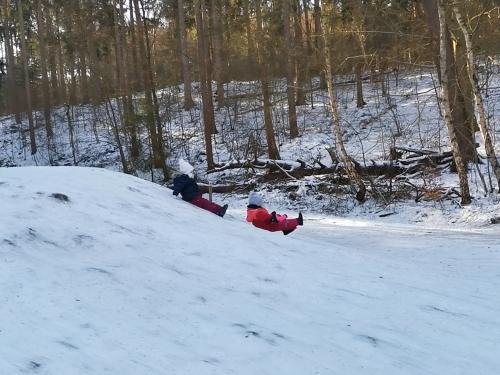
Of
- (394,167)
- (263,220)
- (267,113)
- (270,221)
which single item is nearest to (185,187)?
(263,220)

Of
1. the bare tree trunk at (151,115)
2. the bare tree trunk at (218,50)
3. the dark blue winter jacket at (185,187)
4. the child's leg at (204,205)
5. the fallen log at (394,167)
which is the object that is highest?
the bare tree trunk at (218,50)

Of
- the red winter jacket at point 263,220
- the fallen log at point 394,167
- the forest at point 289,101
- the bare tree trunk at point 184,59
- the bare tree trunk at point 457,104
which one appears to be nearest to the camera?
the red winter jacket at point 263,220

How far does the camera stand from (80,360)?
2650 mm

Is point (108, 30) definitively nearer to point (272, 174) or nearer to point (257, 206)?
point (272, 174)

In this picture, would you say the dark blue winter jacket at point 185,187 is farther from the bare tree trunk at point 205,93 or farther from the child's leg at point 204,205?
the bare tree trunk at point 205,93

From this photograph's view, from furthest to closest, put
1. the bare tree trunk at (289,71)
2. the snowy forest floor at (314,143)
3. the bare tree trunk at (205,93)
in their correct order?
the bare tree trunk at (289,71) < the bare tree trunk at (205,93) < the snowy forest floor at (314,143)

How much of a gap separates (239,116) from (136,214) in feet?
66.5

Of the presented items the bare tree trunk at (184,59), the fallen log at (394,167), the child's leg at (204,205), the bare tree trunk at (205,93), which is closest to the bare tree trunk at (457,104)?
the fallen log at (394,167)

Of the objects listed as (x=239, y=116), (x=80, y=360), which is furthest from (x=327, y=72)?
(x=239, y=116)

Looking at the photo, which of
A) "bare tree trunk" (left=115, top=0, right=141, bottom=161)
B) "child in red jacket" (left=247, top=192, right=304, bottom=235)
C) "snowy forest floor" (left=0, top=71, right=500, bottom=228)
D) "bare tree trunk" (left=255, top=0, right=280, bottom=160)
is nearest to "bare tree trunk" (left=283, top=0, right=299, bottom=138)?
"snowy forest floor" (left=0, top=71, right=500, bottom=228)

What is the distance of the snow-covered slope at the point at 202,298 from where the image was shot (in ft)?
9.61

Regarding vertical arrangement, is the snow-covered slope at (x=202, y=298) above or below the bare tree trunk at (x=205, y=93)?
below

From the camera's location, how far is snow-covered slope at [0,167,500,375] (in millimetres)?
2928

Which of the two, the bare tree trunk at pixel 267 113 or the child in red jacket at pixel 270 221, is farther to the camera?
the bare tree trunk at pixel 267 113
